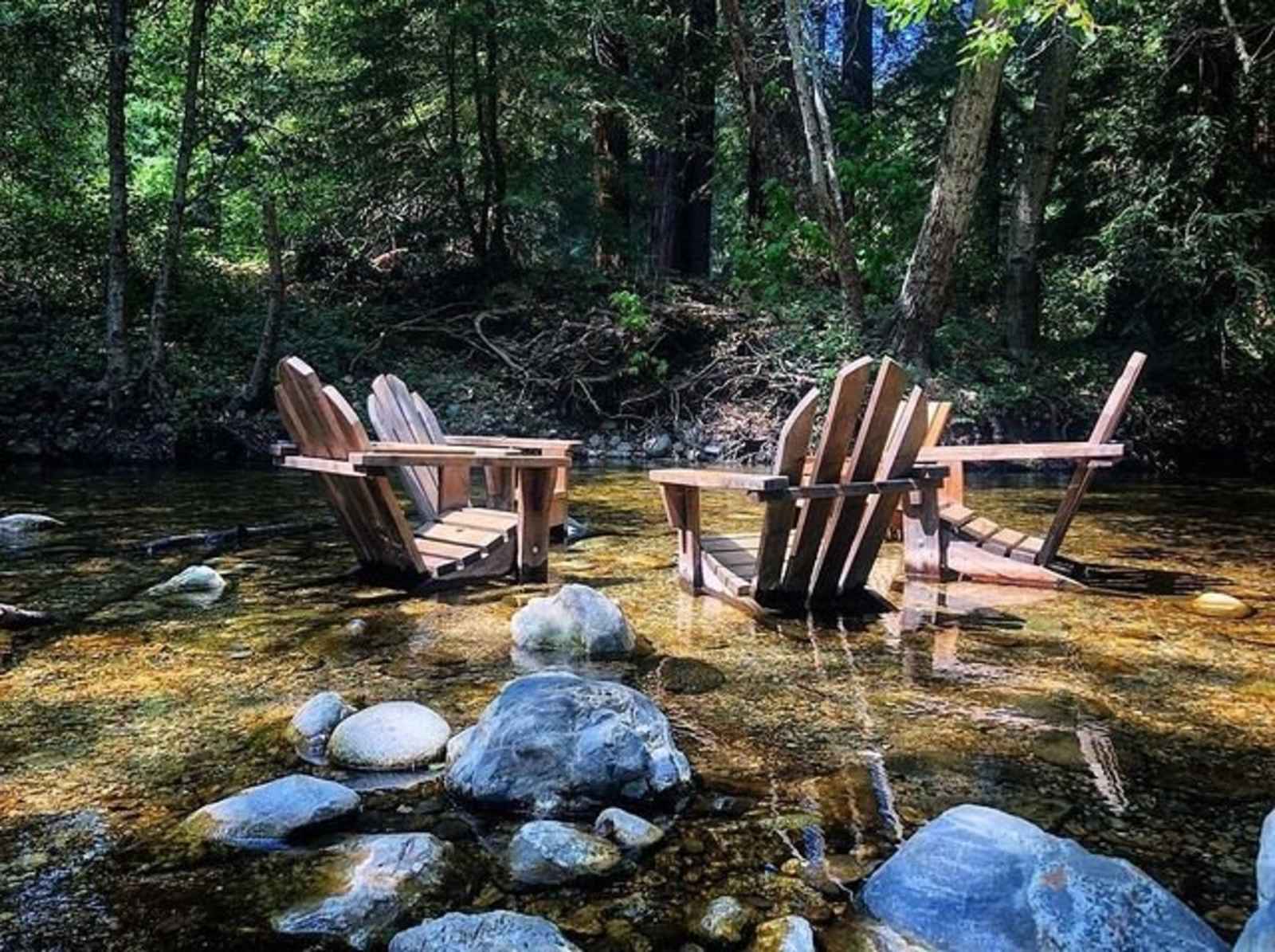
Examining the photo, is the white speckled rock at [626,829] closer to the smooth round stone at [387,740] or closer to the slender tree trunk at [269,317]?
the smooth round stone at [387,740]

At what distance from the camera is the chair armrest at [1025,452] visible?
5.54 m

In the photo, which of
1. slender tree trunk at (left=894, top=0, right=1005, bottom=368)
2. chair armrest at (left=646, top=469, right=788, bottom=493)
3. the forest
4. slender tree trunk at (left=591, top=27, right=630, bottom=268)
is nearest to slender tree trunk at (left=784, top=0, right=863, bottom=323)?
the forest

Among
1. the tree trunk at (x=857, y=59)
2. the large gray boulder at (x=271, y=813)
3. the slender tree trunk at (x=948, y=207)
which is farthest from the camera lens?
the tree trunk at (x=857, y=59)

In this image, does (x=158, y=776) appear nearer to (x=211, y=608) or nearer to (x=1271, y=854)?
(x=211, y=608)

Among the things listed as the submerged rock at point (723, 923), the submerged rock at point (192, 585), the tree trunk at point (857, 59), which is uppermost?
the tree trunk at point (857, 59)

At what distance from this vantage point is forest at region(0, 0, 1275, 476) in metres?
12.6

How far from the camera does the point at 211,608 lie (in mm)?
5148

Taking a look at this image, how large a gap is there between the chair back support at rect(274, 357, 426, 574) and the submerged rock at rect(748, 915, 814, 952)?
351cm

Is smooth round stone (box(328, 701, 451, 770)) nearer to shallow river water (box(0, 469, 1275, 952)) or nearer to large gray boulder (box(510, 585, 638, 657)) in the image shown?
shallow river water (box(0, 469, 1275, 952))

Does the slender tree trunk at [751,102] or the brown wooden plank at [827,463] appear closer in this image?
the brown wooden plank at [827,463]

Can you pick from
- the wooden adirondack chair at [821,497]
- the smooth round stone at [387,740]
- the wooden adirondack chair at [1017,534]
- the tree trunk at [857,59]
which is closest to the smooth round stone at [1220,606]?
the wooden adirondack chair at [1017,534]

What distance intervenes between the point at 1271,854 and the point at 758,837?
3.86 feet

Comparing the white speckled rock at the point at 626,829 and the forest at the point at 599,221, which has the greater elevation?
the forest at the point at 599,221

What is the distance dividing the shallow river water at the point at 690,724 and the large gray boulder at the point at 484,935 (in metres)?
0.13
